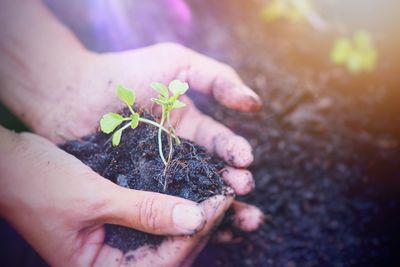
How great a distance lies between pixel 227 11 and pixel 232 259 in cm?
197

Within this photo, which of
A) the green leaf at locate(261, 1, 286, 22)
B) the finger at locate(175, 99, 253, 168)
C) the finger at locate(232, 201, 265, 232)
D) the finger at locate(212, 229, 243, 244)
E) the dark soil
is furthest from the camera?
the green leaf at locate(261, 1, 286, 22)

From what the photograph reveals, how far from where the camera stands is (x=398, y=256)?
2023 millimetres

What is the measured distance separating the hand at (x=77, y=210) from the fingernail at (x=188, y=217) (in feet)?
0.04

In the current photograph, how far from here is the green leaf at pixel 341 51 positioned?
2.66 m

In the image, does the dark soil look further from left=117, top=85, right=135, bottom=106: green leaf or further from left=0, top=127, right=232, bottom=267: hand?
left=117, top=85, right=135, bottom=106: green leaf

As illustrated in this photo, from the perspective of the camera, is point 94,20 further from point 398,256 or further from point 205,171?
point 398,256

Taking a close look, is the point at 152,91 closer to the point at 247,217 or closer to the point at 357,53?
the point at 247,217

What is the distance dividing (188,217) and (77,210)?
447 millimetres

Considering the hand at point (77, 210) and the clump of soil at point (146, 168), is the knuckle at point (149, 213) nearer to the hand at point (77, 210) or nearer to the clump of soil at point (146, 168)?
the hand at point (77, 210)

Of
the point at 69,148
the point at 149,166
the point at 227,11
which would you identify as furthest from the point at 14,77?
the point at 227,11

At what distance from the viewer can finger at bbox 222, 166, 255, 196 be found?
1.54 meters

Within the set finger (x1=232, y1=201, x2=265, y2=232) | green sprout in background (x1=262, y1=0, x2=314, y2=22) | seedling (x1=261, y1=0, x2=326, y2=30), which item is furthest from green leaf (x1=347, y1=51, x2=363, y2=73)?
finger (x1=232, y1=201, x2=265, y2=232)

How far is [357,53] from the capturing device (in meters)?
2.60

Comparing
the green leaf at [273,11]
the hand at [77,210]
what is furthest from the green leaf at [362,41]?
the hand at [77,210]
